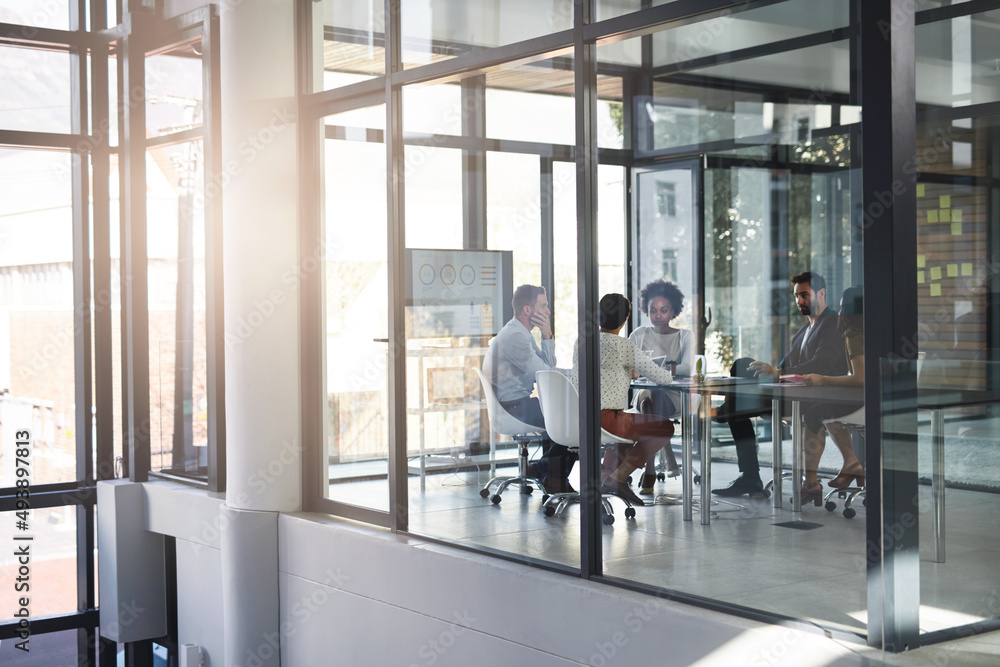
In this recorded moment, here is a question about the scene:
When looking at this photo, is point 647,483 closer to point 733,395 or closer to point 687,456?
point 687,456

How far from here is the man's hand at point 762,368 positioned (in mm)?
5532

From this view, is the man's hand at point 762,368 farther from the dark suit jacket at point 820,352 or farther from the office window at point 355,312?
the office window at point 355,312

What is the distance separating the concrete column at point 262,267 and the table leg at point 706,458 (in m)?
2.39

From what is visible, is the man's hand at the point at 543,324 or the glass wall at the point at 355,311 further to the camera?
the glass wall at the point at 355,311

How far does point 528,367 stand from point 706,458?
1.03m

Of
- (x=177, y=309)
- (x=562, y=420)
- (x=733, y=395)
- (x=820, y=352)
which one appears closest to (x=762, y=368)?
(x=733, y=395)

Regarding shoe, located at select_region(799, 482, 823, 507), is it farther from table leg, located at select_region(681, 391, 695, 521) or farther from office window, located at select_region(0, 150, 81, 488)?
office window, located at select_region(0, 150, 81, 488)

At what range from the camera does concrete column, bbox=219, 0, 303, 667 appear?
623 centimetres

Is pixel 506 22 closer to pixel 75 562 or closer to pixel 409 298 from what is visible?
pixel 409 298

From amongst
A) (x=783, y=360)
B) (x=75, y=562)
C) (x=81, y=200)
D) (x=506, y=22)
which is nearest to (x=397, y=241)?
(x=506, y=22)

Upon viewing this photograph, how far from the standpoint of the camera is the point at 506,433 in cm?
560

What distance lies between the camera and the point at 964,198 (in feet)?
21.2

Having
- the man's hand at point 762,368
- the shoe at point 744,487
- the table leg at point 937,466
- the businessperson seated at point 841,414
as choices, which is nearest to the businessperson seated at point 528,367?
the shoe at point 744,487

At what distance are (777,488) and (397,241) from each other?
231cm
